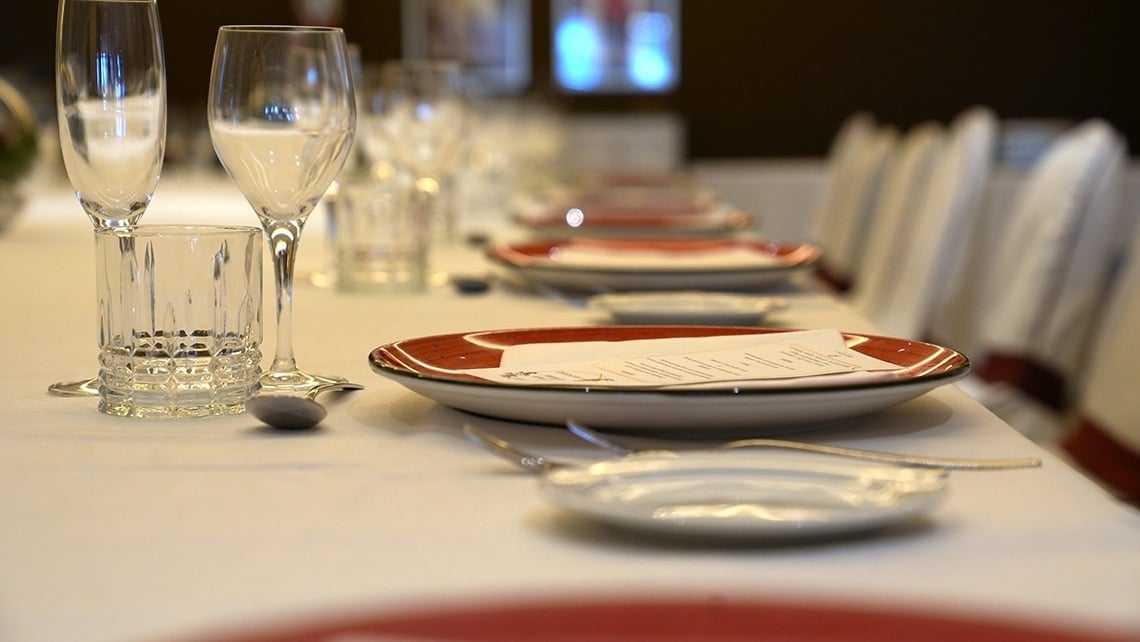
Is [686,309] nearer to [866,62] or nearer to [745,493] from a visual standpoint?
[745,493]

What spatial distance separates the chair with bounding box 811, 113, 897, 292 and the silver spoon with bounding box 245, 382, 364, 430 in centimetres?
336

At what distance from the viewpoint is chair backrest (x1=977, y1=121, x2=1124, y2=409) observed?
8.89ft

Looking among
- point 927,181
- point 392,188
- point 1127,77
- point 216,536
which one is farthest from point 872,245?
point 1127,77

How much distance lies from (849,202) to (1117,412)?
3.40m

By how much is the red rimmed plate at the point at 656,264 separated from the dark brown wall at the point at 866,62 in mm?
6214

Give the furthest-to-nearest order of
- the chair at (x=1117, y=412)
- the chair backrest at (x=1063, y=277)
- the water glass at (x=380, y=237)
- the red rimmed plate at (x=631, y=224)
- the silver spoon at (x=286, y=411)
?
the chair backrest at (x=1063, y=277) < the red rimmed plate at (x=631, y=224) < the chair at (x=1117, y=412) < the water glass at (x=380, y=237) < the silver spoon at (x=286, y=411)

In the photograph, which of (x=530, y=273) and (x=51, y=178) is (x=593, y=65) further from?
(x=530, y=273)

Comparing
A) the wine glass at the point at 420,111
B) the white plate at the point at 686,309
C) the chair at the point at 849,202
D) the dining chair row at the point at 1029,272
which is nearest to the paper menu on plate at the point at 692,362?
the white plate at the point at 686,309

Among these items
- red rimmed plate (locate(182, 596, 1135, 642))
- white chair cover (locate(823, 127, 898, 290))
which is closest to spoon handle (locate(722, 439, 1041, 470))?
red rimmed plate (locate(182, 596, 1135, 642))

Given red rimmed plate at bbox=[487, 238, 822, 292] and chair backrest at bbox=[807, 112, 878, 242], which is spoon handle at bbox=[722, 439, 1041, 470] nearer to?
red rimmed plate at bbox=[487, 238, 822, 292]

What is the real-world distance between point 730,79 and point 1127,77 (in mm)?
2095

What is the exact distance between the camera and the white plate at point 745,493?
2.11 feet

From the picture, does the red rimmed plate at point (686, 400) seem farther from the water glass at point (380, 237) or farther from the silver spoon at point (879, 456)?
the water glass at point (380, 237)

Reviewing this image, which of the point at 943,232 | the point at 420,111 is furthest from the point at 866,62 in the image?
the point at 420,111
